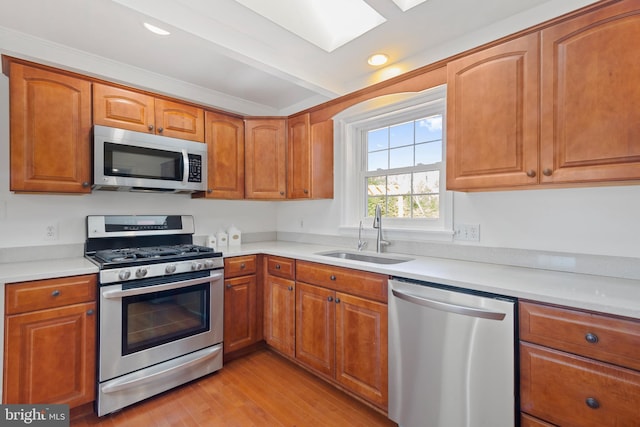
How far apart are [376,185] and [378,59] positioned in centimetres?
101

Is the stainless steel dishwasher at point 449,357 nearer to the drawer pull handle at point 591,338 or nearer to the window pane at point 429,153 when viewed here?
the drawer pull handle at point 591,338

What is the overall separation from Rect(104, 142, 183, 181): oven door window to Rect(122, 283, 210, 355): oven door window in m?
0.90

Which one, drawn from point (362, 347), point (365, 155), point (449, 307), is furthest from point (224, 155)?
point (449, 307)

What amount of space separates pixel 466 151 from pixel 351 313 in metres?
1.21

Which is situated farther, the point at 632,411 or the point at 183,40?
the point at 183,40

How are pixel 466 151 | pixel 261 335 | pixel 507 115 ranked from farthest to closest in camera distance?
pixel 261 335 < pixel 466 151 < pixel 507 115

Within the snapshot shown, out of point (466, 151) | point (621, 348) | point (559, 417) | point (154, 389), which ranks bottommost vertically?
point (154, 389)

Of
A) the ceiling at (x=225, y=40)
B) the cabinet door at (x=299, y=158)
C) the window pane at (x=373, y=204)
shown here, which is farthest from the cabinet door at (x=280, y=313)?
the ceiling at (x=225, y=40)

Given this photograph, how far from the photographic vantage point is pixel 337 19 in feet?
7.09

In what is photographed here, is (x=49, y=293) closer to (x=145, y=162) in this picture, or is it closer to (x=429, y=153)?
(x=145, y=162)

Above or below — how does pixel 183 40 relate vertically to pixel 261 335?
above

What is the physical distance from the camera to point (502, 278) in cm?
151

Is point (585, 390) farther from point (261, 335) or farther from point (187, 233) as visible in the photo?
point (187, 233)

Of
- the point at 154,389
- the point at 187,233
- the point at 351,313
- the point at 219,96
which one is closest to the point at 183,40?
the point at 219,96
